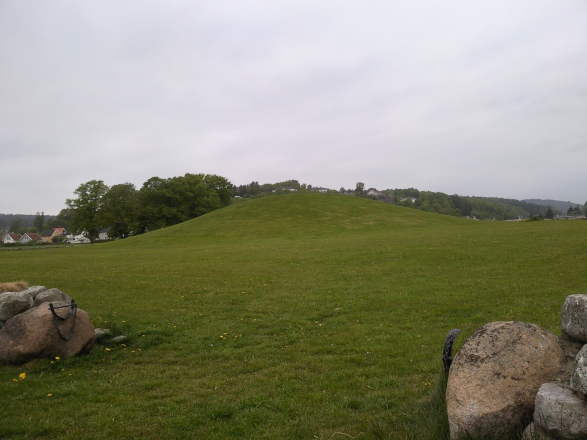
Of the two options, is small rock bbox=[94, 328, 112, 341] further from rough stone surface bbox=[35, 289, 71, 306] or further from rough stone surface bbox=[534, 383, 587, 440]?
rough stone surface bbox=[534, 383, 587, 440]

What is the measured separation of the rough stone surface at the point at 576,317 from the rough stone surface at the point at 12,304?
12663mm

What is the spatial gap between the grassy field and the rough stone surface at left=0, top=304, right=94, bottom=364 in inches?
12.3

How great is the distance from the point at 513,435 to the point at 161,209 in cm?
10974

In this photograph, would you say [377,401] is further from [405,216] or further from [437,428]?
[405,216]

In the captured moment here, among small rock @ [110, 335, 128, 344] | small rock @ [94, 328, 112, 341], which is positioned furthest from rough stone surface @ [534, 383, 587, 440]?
small rock @ [94, 328, 112, 341]

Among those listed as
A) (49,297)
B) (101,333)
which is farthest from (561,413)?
(49,297)

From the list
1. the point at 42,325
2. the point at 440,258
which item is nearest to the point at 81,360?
the point at 42,325

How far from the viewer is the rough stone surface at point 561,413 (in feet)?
13.8

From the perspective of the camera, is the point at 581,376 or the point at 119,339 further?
the point at 119,339

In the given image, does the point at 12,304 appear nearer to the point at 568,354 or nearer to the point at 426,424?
the point at 426,424

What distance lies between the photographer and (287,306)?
1666 cm

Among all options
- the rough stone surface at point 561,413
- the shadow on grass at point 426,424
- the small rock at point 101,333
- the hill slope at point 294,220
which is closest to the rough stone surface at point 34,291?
the small rock at point 101,333

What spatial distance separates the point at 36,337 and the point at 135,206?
10564 cm

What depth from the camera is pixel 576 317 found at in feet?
17.4
